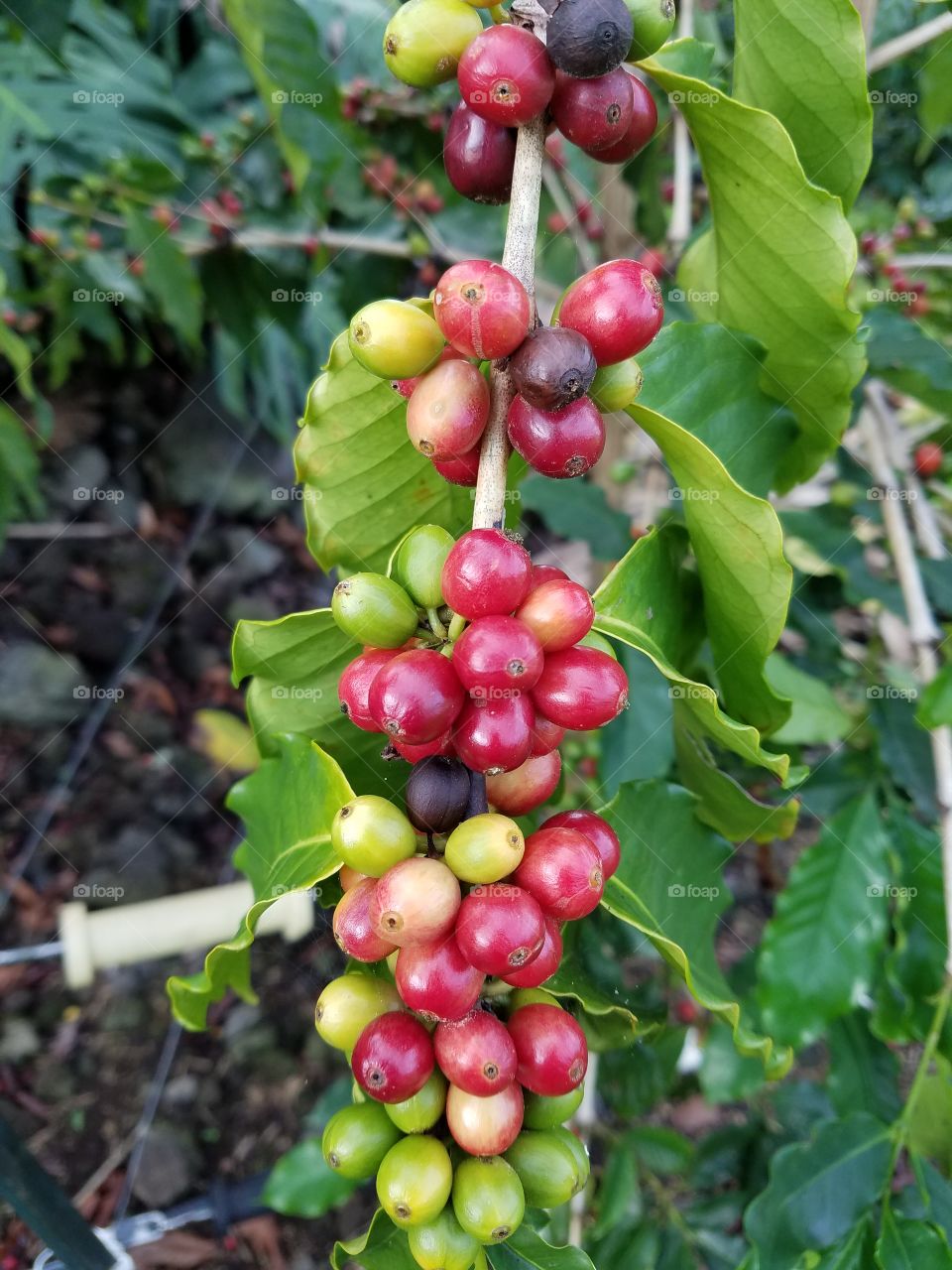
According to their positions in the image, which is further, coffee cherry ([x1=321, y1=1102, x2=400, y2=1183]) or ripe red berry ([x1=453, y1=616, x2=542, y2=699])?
coffee cherry ([x1=321, y1=1102, x2=400, y2=1183])

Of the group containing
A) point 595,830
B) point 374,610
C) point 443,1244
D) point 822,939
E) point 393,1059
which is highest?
point 374,610

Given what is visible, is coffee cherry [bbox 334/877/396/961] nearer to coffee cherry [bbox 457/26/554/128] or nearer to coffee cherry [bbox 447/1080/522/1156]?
coffee cherry [bbox 447/1080/522/1156]

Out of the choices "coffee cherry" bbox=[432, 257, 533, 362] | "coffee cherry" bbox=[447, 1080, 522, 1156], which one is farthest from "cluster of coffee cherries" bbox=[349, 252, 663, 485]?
"coffee cherry" bbox=[447, 1080, 522, 1156]

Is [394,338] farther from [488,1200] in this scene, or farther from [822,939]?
[822,939]

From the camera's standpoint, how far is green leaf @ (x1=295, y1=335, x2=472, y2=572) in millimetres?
809

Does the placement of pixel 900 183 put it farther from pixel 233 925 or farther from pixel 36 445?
pixel 233 925

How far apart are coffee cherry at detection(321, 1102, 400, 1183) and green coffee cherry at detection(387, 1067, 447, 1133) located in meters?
0.02

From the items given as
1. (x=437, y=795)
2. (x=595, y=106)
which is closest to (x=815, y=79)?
(x=595, y=106)

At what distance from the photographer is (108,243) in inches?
112

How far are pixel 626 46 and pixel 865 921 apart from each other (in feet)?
4.22

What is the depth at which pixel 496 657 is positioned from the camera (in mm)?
612

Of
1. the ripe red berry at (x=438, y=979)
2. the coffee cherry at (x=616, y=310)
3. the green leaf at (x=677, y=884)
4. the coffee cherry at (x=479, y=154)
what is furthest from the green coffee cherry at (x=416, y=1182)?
the coffee cherry at (x=479, y=154)

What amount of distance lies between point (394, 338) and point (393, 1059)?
0.52 metres

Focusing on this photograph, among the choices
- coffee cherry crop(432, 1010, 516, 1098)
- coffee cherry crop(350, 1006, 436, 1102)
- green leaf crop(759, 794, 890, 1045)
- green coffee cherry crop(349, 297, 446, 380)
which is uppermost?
green coffee cherry crop(349, 297, 446, 380)
